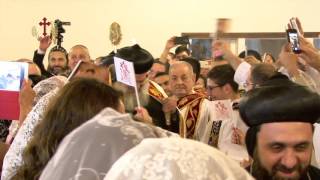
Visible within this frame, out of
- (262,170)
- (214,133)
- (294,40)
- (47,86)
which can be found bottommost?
(214,133)

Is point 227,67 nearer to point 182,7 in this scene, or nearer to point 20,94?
point 20,94

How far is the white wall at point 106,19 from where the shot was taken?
38.8 feet

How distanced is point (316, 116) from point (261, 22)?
9553 millimetres

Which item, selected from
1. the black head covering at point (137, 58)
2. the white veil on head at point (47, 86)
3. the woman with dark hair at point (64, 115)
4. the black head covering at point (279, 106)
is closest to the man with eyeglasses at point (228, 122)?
the black head covering at point (137, 58)

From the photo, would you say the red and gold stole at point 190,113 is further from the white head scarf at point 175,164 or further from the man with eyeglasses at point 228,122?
the white head scarf at point 175,164

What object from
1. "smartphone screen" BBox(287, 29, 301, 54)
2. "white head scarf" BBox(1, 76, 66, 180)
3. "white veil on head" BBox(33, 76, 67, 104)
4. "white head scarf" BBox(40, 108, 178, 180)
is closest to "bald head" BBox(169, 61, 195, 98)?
"smartphone screen" BBox(287, 29, 301, 54)

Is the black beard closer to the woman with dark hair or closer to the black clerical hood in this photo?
the black clerical hood

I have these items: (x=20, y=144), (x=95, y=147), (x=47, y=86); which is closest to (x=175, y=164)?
(x=95, y=147)

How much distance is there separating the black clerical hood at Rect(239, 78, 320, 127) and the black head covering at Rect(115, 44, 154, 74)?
205 centimetres

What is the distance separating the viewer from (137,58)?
172 inches

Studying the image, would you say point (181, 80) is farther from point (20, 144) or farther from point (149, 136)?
point (149, 136)

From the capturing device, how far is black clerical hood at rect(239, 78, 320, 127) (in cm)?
218

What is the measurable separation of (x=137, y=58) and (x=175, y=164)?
3.21 meters

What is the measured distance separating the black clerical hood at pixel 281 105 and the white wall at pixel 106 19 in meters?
9.58
